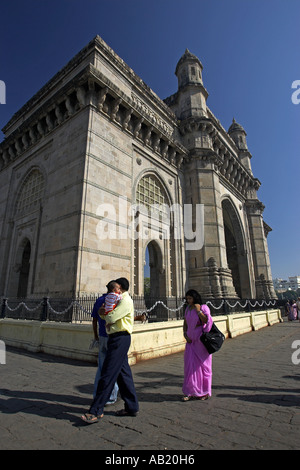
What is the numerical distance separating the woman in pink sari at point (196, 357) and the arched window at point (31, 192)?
11.3 m

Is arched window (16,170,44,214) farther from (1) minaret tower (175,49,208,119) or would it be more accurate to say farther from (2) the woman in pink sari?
(2) the woman in pink sari

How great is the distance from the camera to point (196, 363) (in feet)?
10.9

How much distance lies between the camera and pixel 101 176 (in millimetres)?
10734

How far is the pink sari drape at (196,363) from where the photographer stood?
3.19m

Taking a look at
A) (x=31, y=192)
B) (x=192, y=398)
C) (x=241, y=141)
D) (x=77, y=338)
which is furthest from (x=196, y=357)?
(x=241, y=141)

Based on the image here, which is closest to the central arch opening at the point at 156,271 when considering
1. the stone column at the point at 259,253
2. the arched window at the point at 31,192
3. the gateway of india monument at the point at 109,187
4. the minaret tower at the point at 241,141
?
the gateway of india monument at the point at 109,187

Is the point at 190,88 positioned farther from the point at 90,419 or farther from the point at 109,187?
the point at 90,419

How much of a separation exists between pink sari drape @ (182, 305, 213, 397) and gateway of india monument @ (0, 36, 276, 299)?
603 cm

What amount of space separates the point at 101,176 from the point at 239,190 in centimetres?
1592

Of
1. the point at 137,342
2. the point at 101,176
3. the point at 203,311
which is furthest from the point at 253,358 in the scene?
the point at 101,176

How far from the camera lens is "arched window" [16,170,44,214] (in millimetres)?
13008

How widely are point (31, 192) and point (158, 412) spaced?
1345 cm

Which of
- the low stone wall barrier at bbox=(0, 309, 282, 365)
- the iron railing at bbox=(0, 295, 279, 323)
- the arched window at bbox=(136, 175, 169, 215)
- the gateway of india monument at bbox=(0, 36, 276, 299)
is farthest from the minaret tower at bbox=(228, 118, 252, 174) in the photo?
the low stone wall barrier at bbox=(0, 309, 282, 365)
